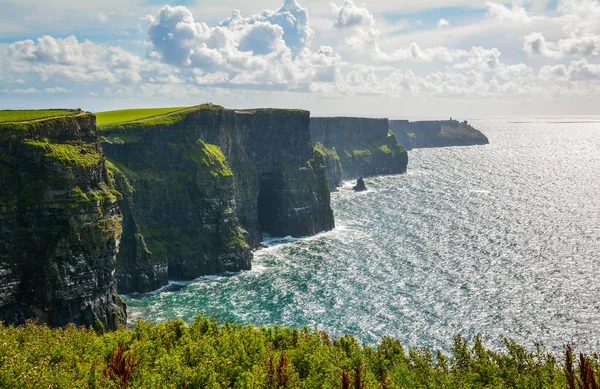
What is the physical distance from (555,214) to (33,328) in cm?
19427

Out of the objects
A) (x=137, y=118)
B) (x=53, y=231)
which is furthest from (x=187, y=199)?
(x=53, y=231)

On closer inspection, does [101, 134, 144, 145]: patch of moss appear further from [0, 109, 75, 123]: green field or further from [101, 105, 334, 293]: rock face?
[0, 109, 75, 123]: green field

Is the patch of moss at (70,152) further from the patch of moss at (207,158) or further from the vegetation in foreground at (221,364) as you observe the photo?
the patch of moss at (207,158)

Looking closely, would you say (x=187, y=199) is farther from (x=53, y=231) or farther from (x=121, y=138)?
(x=53, y=231)

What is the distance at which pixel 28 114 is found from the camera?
103m

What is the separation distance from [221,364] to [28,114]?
8189 cm

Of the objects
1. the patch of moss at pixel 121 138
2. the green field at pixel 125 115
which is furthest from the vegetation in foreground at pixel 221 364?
the green field at pixel 125 115

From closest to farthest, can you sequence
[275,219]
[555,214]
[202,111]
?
[202,111]
[275,219]
[555,214]

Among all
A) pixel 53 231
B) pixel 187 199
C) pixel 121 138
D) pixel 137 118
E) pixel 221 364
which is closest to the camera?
pixel 221 364

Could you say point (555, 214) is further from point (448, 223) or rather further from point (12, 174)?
point (12, 174)

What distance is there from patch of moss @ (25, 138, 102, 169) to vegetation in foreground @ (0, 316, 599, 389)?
3828cm

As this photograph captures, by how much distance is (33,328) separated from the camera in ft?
193

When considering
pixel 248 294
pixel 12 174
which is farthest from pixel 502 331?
pixel 12 174

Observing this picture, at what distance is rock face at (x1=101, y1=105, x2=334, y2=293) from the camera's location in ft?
406
